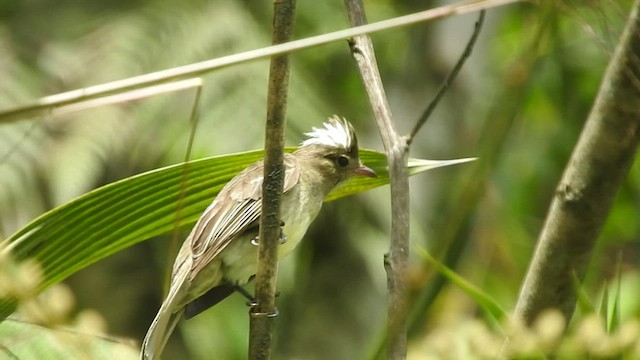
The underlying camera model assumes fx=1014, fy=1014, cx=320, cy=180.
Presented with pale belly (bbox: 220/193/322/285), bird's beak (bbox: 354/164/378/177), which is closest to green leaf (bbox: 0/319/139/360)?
pale belly (bbox: 220/193/322/285)

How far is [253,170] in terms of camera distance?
3.00m

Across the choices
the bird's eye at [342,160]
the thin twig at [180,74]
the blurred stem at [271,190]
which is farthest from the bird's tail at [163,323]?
the thin twig at [180,74]

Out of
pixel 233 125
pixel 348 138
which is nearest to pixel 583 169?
pixel 348 138

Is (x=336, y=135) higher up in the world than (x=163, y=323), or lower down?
higher up

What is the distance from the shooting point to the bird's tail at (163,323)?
2.40 metres

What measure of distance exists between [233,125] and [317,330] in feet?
4.64

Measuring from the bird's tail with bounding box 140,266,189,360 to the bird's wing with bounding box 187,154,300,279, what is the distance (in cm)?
5

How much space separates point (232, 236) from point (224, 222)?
45 mm

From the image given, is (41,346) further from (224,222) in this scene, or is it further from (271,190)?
(224,222)

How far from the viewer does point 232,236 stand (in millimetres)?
2805

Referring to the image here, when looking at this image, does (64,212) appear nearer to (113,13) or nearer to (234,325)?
(234,325)

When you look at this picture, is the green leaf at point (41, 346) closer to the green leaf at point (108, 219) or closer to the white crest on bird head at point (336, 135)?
the green leaf at point (108, 219)

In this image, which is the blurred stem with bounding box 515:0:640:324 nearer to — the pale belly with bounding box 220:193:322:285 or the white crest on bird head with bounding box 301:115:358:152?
the pale belly with bounding box 220:193:322:285

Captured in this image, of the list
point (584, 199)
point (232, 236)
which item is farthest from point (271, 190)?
point (232, 236)
